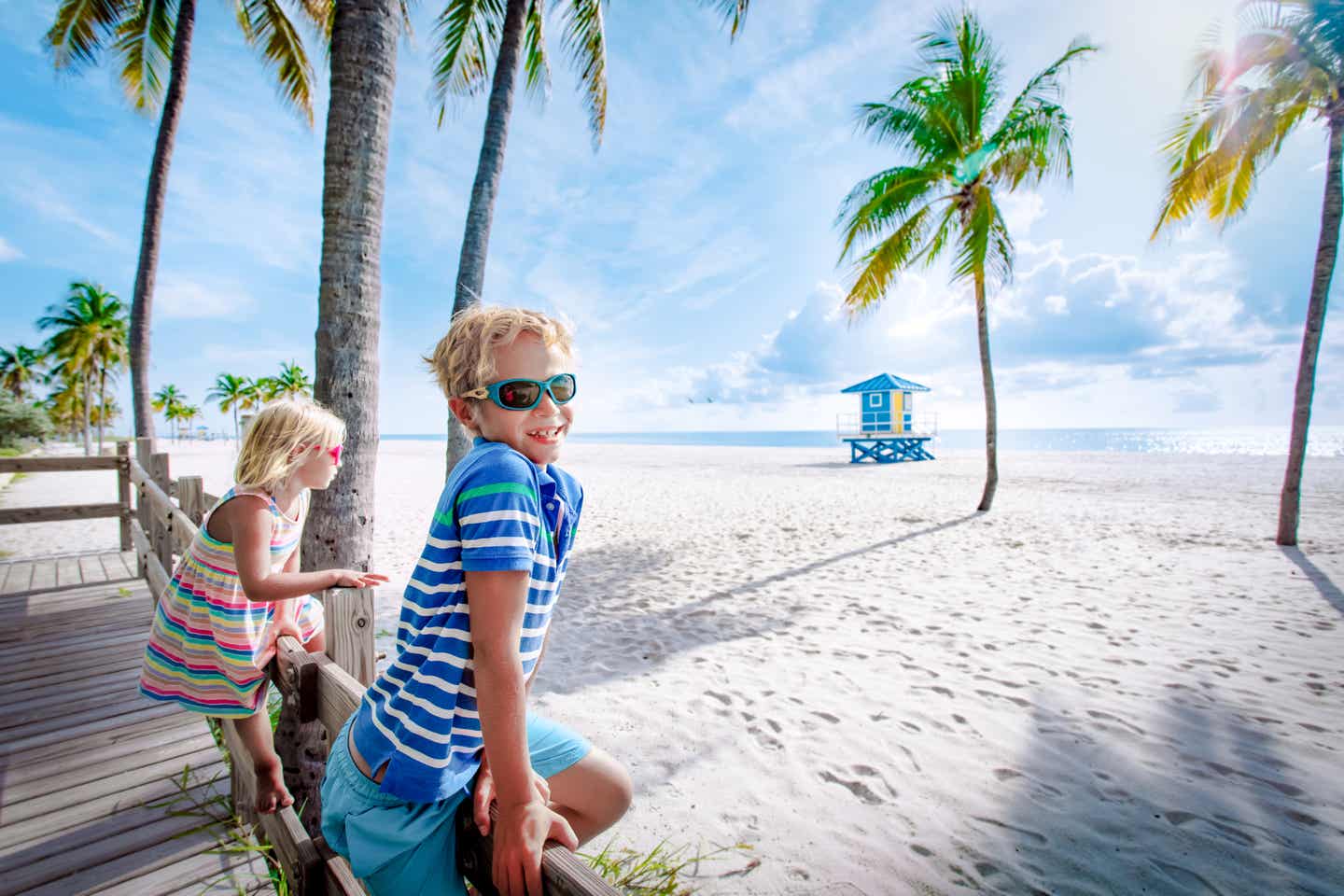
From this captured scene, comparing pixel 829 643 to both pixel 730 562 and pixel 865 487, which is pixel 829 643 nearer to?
pixel 730 562

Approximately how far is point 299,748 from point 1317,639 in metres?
7.16

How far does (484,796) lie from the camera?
108 centimetres

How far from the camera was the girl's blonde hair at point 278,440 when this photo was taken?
1.97m

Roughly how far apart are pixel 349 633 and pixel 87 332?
43406 millimetres

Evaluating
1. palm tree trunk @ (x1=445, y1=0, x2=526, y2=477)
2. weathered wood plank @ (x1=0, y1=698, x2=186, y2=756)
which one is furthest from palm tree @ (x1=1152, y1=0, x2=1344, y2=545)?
weathered wood plank @ (x1=0, y1=698, x2=186, y2=756)

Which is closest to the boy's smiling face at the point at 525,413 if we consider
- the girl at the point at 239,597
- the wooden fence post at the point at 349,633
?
the wooden fence post at the point at 349,633

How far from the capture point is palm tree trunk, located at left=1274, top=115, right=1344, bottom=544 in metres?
7.20

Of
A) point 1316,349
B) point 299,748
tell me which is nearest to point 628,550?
point 299,748

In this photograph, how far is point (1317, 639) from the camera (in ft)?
14.6

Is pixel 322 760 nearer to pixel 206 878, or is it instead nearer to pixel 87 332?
pixel 206 878

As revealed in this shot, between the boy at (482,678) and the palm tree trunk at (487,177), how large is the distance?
470cm

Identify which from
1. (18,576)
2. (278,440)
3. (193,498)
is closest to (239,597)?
(278,440)

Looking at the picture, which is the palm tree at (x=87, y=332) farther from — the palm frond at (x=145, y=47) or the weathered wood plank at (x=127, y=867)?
the weathered wood plank at (x=127, y=867)

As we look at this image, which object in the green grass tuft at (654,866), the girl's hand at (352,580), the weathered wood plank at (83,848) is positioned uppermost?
the girl's hand at (352,580)
